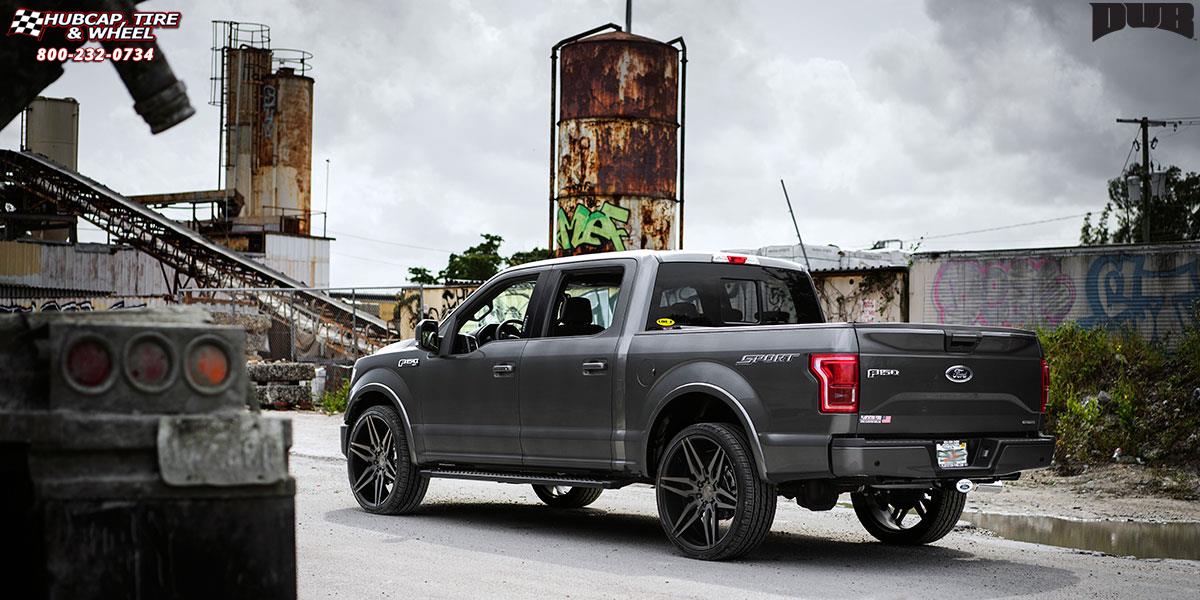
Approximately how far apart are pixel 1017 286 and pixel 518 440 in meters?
12.4

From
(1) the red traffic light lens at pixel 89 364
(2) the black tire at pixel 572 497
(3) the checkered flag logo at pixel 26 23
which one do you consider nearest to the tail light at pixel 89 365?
(1) the red traffic light lens at pixel 89 364

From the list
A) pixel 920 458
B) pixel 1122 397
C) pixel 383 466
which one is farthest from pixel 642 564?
pixel 1122 397

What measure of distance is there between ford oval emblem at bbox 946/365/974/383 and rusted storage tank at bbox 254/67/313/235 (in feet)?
198

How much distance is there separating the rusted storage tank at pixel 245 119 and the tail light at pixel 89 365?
2548 inches

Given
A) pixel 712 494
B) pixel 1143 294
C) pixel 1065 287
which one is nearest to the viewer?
pixel 712 494

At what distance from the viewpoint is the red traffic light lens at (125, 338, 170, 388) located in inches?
137

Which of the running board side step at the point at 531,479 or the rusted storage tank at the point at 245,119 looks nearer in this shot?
the running board side step at the point at 531,479

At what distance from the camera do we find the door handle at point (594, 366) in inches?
360

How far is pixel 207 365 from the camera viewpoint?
359 cm

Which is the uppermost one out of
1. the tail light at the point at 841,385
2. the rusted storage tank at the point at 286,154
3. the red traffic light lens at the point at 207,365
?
the rusted storage tank at the point at 286,154

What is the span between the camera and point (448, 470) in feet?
34.2

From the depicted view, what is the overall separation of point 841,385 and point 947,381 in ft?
2.73

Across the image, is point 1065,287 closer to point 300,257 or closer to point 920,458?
point 920,458

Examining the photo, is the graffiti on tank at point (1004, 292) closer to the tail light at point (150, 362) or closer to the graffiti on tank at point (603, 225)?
the graffiti on tank at point (603, 225)
